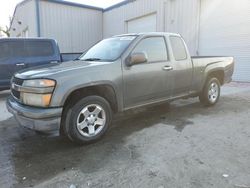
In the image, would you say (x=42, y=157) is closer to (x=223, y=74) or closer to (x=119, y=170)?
(x=119, y=170)

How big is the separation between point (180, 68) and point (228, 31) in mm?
6999

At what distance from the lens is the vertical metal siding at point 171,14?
1199cm

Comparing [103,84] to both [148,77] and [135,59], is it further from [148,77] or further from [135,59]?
[148,77]

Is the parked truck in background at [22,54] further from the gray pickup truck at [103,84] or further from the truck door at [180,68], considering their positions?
the truck door at [180,68]

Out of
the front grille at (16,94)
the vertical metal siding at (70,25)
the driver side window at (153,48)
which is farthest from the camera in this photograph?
the vertical metal siding at (70,25)

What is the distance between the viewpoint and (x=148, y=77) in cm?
446

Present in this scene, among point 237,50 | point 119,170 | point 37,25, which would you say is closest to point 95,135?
point 119,170

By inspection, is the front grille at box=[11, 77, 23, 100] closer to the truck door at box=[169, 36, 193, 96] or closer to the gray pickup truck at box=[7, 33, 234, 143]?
the gray pickup truck at box=[7, 33, 234, 143]

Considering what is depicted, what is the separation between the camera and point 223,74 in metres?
6.34

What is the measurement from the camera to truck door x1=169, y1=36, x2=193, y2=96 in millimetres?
5008

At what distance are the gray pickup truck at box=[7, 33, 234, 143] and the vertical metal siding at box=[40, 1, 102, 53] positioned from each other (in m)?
12.1

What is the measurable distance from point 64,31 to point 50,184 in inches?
600

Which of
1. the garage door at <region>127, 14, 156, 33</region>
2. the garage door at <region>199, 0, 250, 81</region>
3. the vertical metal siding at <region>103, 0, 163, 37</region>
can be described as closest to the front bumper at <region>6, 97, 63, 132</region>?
the garage door at <region>199, 0, 250, 81</region>

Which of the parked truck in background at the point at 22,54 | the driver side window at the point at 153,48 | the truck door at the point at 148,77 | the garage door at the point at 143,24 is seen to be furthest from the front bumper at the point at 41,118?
the garage door at the point at 143,24
